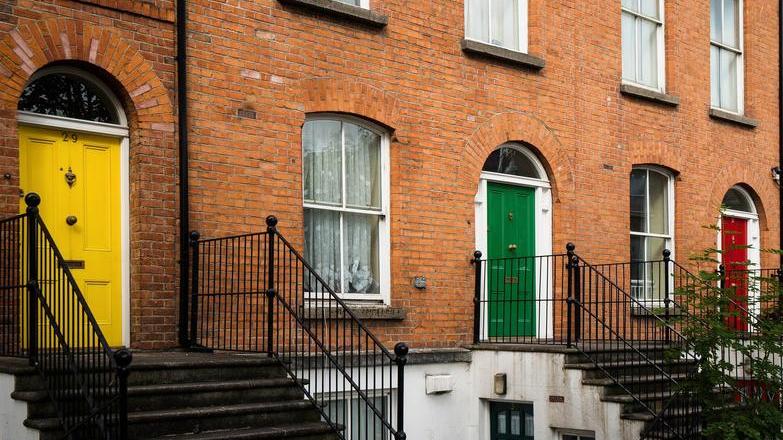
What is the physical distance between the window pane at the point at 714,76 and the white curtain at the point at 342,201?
7357mm

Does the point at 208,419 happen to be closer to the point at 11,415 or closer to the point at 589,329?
the point at 11,415

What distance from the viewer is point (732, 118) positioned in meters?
16.4

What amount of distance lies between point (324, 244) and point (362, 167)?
3.36ft

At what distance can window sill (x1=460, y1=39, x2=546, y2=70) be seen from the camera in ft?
40.5

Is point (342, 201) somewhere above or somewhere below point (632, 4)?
below

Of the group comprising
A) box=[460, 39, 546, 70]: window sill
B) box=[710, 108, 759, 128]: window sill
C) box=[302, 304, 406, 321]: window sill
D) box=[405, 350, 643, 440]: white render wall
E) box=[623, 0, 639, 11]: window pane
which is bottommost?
box=[405, 350, 643, 440]: white render wall

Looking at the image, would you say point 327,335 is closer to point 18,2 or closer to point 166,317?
point 166,317

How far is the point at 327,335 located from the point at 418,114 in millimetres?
2848

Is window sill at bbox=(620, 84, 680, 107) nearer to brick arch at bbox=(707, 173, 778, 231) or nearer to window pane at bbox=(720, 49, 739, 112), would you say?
brick arch at bbox=(707, 173, 778, 231)

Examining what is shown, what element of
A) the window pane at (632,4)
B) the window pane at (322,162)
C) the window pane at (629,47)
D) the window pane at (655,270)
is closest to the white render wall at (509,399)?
the window pane at (322,162)

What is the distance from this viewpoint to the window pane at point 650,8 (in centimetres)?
1525

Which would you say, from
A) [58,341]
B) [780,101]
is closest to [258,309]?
[58,341]

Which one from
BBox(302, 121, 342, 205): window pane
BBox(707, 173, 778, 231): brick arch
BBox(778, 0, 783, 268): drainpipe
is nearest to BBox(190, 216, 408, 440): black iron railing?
BBox(302, 121, 342, 205): window pane

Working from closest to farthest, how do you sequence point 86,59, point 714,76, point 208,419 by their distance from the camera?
point 208,419 → point 86,59 → point 714,76
